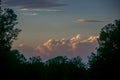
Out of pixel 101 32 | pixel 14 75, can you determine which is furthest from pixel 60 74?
pixel 14 75

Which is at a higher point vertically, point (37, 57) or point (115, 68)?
point (37, 57)

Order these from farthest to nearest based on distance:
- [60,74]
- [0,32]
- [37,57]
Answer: [60,74], [37,57], [0,32]

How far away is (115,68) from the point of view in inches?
3393

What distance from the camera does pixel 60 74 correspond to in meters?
155

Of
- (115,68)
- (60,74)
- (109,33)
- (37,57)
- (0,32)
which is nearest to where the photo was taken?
(0,32)

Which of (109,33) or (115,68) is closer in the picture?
(115,68)

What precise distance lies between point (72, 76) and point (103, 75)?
230 ft

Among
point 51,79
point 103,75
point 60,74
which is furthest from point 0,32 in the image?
point 60,74

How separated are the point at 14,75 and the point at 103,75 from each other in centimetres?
1674

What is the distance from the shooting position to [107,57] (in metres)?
88.0

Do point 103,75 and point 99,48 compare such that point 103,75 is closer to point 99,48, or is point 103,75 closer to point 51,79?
point 99,48

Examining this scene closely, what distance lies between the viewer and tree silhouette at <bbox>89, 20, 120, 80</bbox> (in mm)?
86812

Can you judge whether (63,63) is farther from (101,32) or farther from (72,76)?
(101,32)

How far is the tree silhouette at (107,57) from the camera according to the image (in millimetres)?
86812
